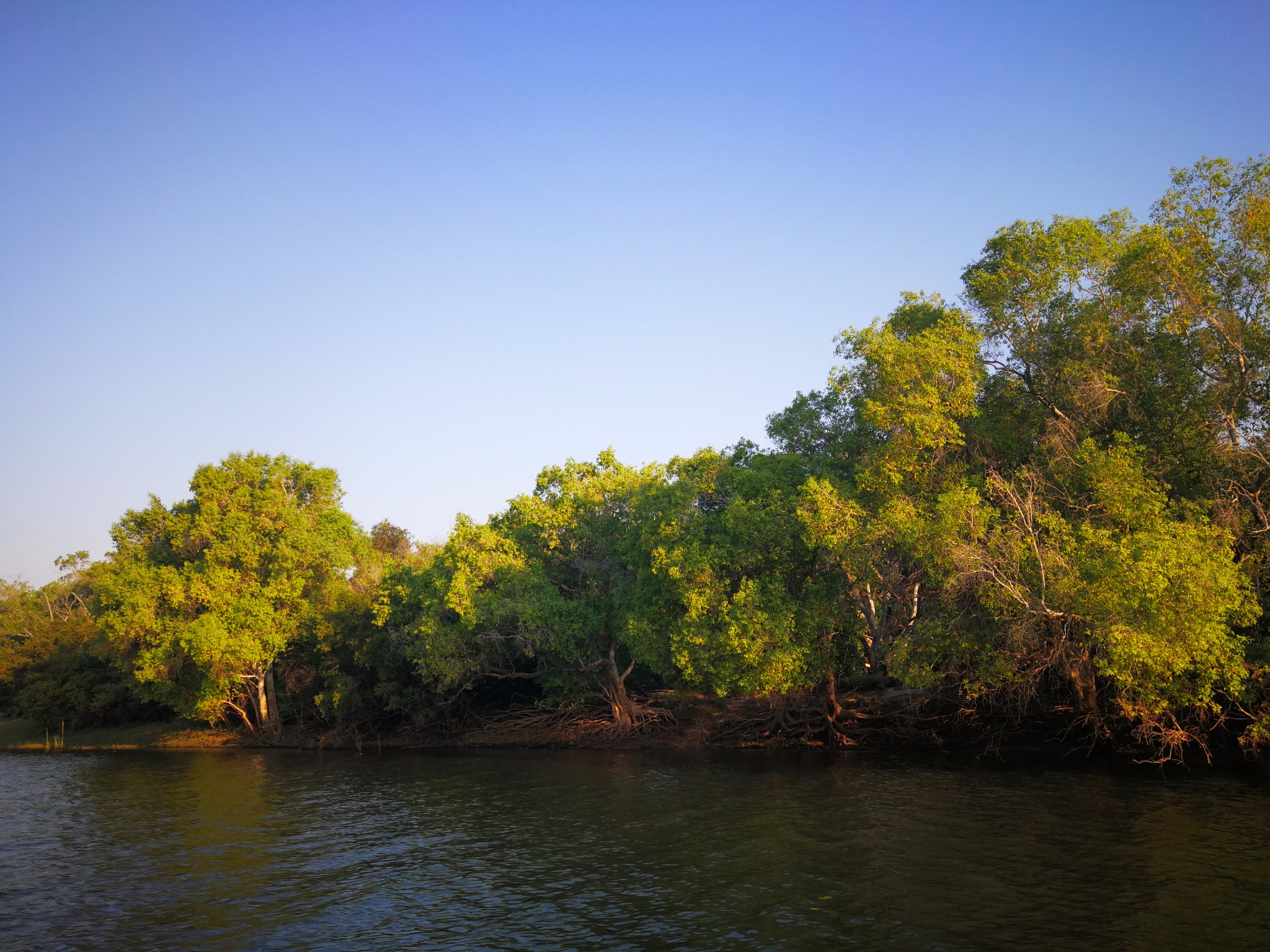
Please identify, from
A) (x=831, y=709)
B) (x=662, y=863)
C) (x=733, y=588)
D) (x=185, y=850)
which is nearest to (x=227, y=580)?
(x=185, y=850)

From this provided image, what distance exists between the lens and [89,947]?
1695 cm

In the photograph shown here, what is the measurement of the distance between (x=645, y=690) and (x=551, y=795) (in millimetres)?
16315

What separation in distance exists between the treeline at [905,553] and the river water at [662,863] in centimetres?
456

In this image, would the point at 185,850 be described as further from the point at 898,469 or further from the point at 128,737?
the point at 128,737

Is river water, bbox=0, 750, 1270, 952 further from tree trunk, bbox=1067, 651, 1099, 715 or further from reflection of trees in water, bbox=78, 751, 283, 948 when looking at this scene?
tree trunk, bbox=1067, 651, 1099, 715

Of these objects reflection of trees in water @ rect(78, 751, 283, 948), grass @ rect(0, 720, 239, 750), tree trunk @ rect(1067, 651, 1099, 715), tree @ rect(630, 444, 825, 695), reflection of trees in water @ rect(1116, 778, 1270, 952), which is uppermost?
tree @ rect(630, 444, 825, 695)

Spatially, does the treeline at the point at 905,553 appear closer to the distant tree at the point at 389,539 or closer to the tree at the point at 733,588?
the tree at the point at 733,588

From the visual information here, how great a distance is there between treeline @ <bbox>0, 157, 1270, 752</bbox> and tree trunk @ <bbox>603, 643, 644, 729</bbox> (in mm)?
156

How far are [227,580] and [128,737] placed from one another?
15.2 metres

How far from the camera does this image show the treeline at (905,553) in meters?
28.2

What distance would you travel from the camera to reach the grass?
171 feet

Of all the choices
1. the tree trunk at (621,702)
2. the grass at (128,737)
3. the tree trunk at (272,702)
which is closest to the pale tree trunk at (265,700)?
the tree trunk at (272,702)

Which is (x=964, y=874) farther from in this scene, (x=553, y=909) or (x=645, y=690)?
(x=645, y=690)

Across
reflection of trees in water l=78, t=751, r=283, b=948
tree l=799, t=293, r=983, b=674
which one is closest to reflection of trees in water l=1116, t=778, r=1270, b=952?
tree l=799, t=293, r=983, b=674
